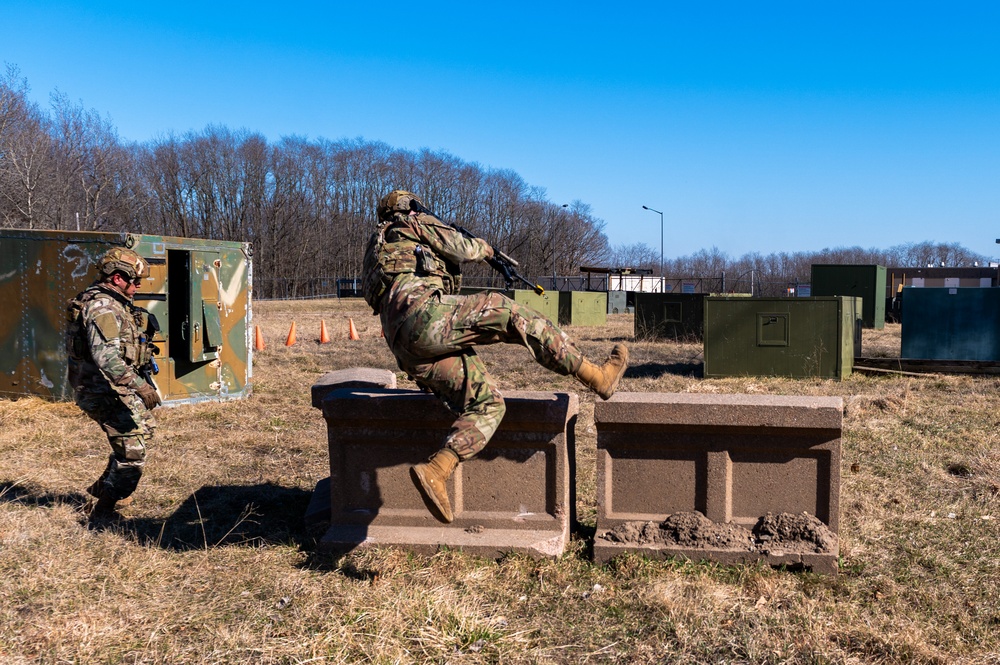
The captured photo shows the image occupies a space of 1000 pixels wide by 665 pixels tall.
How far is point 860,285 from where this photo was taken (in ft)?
76.1

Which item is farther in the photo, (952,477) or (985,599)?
(952,477)

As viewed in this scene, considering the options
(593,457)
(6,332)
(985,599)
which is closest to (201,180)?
(6,332)

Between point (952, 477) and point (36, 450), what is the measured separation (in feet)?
25.1

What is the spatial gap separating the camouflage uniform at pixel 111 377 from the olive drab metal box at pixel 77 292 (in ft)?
10.9

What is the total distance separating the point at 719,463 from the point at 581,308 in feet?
63.1

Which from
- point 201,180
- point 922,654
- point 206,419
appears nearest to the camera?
point 922,654

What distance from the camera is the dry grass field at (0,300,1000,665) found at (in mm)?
3492

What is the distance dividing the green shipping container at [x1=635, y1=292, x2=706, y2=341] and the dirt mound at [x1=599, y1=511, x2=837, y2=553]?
42.1 ft

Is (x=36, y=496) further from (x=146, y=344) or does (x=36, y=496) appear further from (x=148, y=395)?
(x=146, y=344)

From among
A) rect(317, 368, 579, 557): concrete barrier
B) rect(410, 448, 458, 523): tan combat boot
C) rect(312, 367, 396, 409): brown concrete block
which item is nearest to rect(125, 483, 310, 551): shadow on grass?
rect(317, 368, 579, 557): concrete barrier

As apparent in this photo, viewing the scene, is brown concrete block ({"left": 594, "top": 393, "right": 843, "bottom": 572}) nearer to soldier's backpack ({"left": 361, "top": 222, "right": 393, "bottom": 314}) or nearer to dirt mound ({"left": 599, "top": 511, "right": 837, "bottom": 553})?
dirt mound ({"left": 599, "top": 511, "right": 837, "bottom": 553})

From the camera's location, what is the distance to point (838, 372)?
11.4 metres

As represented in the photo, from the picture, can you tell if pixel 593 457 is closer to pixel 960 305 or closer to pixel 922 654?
pixel 922 654

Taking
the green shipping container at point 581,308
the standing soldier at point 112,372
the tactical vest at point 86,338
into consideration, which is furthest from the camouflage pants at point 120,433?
the green shipping container at point 581,308
